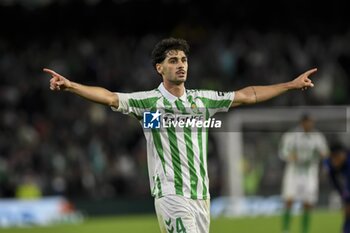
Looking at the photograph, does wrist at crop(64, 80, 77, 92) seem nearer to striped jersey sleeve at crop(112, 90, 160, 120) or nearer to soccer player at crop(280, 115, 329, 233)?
striped jersey sleeve at crop(112, 90, 160, 120)

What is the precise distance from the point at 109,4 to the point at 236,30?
4041 mm

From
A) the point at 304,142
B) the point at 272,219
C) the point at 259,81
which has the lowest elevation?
the point at 272,219

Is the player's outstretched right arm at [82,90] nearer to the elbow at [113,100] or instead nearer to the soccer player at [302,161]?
the elbow at [113,100]

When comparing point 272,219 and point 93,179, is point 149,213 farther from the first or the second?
point 272,219

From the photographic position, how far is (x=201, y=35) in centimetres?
2925

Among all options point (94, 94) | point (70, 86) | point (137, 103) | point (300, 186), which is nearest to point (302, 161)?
point (300, 186)

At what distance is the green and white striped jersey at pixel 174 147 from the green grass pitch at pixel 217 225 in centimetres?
886

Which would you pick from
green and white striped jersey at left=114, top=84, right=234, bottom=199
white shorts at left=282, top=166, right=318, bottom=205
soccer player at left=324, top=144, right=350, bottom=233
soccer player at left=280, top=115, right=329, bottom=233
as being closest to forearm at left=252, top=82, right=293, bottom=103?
green and white striped jersey at left=114, top=84, right=234, bottom=199

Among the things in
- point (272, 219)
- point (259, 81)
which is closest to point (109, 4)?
point (259, 81)

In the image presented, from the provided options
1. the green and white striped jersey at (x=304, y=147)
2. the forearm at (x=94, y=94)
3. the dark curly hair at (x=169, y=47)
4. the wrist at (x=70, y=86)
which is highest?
the dark curly hair at (x=169, y=47)

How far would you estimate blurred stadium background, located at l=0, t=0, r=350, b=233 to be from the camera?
23.8 m

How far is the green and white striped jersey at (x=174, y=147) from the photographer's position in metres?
8.20

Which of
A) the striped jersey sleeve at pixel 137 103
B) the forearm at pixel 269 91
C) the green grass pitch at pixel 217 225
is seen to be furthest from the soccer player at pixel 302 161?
the striped jersey sleeve at pixel 137 103

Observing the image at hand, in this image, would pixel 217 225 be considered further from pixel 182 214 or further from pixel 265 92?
pixel 182 214
